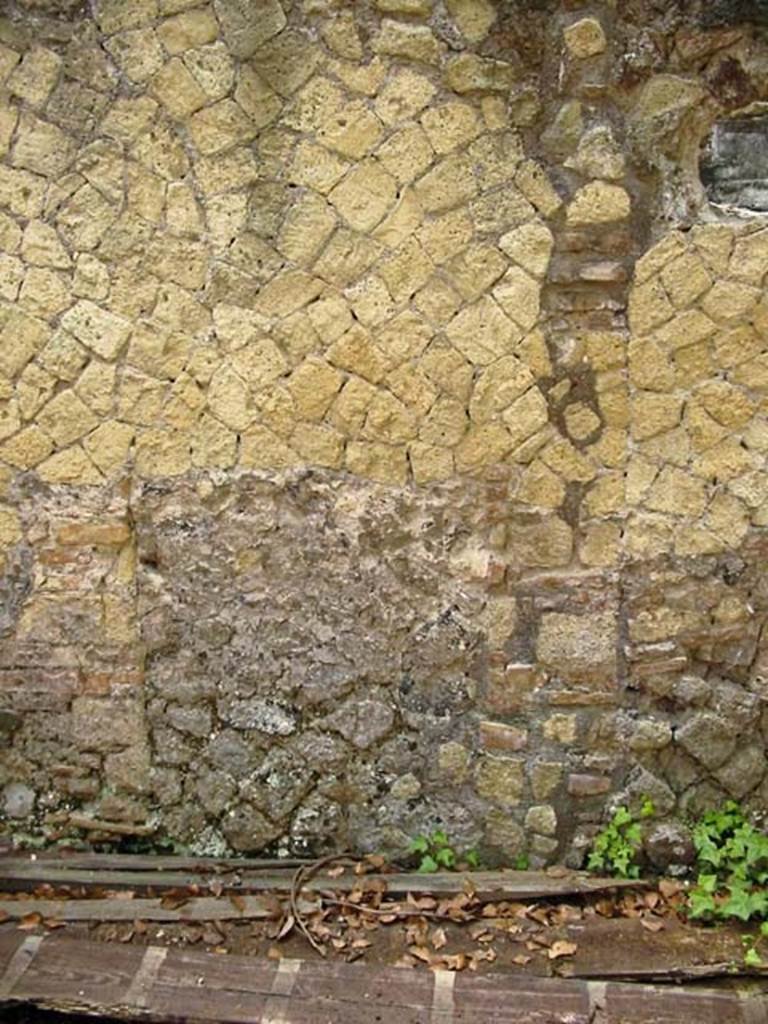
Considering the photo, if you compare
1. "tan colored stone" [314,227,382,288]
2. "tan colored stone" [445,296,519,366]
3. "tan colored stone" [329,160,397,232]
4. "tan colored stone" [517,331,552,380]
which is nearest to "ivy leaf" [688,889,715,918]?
"tan colored stone" [517,331,552,380]

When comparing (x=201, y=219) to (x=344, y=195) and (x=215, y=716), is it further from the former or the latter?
(x=215, y=716)

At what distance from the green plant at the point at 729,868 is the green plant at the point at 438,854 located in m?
0.77

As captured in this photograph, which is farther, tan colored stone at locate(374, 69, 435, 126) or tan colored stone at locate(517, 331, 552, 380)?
tan colored stone at locate(517, 331, 552, 380)

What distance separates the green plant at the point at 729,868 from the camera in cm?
392

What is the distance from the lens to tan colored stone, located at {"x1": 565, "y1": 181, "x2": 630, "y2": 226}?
3771 millimetres

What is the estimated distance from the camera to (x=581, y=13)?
12.1 feet

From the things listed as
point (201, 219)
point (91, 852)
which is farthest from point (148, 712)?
point (201, 219)

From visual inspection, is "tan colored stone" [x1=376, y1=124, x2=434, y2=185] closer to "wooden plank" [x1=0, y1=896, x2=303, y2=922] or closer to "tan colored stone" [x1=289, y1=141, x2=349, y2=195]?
"tan colored stone" [x1=289, y1=141, x2=349, y2=195]

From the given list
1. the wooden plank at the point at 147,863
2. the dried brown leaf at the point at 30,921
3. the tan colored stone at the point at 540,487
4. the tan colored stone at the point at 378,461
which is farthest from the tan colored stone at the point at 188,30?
the dried brown leaf at the point at 30,921

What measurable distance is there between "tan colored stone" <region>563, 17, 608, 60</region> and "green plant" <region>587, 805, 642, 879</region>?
2.54m

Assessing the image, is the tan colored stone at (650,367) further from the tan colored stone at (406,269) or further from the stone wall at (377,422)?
the tan colored stone at (406,269)

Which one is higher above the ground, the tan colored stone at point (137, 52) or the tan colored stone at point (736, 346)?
the tan colored stone at point (137, 52)

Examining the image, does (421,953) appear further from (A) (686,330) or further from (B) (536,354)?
(A) (686,330)

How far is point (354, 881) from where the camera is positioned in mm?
4102
